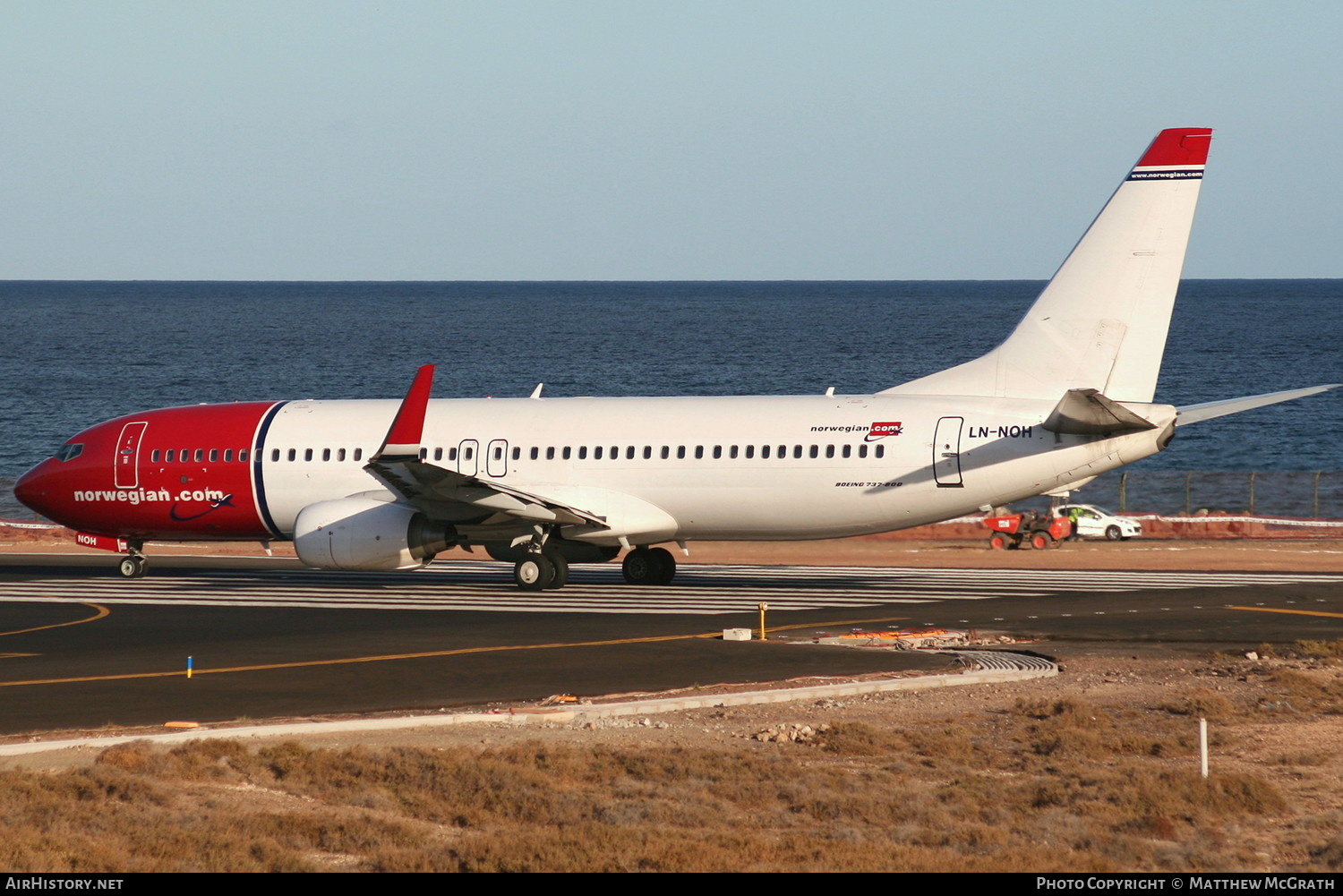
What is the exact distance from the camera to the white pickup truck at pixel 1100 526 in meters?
46.9

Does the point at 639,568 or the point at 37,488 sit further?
the point at 37,488

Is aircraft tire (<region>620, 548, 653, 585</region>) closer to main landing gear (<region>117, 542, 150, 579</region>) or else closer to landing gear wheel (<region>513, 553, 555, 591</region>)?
landing gear wheel (<region>513, 553, 555, 591</region>)

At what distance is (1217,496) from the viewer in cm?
5800

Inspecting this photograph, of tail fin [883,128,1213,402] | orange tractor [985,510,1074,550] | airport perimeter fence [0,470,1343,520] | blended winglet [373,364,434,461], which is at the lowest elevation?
orange tractor [985,510,1074,550]

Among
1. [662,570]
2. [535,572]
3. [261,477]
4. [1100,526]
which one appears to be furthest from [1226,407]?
[261,477]

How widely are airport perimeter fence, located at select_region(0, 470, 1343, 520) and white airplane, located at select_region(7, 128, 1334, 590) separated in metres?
23.0

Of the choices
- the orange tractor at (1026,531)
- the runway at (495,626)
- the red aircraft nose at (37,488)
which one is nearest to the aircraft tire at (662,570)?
the runway at (495,626)

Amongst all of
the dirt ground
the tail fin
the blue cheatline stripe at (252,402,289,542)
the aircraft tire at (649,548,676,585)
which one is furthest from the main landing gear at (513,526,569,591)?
the dirt ground

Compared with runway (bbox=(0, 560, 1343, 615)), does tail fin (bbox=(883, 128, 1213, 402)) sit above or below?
above

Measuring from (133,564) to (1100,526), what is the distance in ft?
86.7

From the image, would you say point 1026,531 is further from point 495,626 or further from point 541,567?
point 495,626

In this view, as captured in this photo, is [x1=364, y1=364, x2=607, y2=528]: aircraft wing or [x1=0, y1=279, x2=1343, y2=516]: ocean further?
[x1=0, y1=279, x2=1343, y2=516]: ocean

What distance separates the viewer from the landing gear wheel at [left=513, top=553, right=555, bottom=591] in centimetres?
3297

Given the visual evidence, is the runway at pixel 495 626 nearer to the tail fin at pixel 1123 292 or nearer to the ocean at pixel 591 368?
the tail fin at pixel 1123 292
